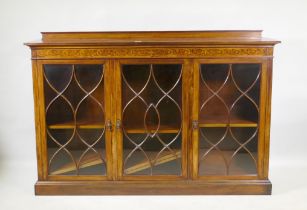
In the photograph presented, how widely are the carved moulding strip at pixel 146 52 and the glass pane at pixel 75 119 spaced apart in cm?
7

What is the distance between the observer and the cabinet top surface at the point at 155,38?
220cm

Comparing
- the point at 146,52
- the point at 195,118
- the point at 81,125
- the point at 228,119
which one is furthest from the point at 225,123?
the point at 81,125

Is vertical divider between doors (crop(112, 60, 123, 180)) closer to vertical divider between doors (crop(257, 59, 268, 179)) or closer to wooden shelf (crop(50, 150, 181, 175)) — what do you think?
wooden shelf (crop(50, 150, 181, 175))

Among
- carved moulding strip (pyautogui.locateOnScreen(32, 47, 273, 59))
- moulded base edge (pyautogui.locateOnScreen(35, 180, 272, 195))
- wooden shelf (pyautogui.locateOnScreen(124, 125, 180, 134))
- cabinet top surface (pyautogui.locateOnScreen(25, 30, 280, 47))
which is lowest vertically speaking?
moulded base edge (pyautogui.locateOnScreen(35, 180, 272, 195))

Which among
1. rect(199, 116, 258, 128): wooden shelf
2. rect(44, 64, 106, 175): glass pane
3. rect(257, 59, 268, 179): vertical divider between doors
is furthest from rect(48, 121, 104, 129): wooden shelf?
rect(257, 59, 268, 179): vertical divider between doors

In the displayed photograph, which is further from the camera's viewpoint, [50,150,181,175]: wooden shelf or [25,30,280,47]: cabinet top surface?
[50,150,181,175]: wooden shelf

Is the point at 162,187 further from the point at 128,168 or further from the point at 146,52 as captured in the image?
the point at 146,52

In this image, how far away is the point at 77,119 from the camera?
232 cm

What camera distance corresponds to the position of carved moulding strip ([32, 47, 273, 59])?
222cm

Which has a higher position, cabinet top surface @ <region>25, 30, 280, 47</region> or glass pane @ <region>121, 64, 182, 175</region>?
cabinet top surface @ <region>25, 30, 280, 47</region>


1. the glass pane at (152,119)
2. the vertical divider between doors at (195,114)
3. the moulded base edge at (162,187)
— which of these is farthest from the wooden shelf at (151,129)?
the moulded base edge at (162,187)
